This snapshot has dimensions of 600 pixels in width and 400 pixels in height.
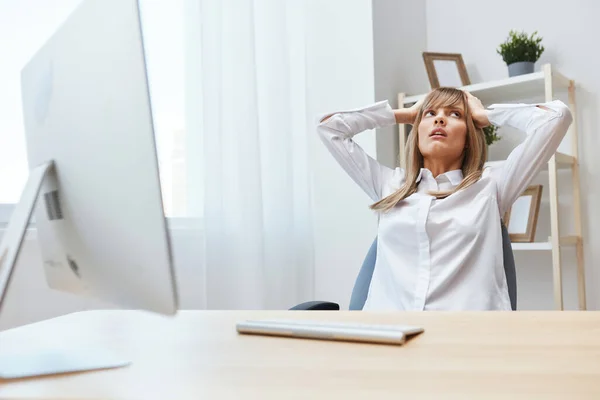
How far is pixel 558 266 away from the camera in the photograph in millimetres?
2367

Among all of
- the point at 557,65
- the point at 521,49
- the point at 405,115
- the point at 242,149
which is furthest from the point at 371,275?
the point at 557,65

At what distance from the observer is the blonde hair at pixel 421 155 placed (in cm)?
189

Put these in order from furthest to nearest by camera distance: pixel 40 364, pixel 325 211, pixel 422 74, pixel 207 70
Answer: pixel 422 74 → pixel 325 211 → pixel 207 70 → pixel 40 364

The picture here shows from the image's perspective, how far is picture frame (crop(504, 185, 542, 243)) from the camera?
2521mm

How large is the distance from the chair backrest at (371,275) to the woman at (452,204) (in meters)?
0.02

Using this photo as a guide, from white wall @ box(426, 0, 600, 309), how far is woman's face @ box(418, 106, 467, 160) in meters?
0.93

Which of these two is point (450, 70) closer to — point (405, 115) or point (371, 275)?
point (405, 115)

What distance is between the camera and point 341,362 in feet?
2.31

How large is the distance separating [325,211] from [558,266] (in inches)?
38.0

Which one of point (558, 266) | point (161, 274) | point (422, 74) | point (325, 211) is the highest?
point (422, 74)

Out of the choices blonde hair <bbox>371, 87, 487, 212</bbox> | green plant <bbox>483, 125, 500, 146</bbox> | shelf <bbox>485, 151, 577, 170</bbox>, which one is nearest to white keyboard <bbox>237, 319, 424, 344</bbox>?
blonde hair <bbox>371, 87, 487, 212</bbox>

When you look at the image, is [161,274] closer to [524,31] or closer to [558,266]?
[558,266]

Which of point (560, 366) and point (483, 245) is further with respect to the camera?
point (483, 245)

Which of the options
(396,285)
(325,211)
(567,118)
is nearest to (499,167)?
(567,118)
